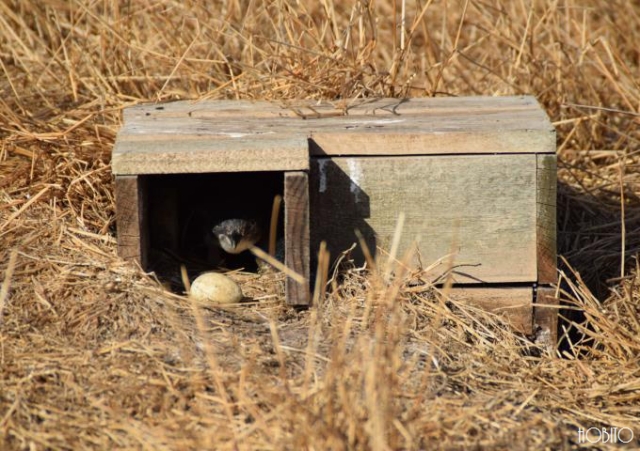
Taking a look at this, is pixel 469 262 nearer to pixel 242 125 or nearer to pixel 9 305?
pixel 242 125

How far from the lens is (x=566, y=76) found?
14.9 ft

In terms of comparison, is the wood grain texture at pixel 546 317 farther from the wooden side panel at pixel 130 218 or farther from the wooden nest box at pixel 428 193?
the wooden side panel at pixel 130 218

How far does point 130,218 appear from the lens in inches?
116

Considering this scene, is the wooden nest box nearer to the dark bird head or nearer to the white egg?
the white egg

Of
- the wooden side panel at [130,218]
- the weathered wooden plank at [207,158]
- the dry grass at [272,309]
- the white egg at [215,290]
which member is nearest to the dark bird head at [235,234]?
the dry grass at [272,309]

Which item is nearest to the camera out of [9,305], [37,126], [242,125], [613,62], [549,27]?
[9,305]

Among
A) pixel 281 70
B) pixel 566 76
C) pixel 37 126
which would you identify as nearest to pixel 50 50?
pixel 37 126

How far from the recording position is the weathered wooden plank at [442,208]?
3117 mm

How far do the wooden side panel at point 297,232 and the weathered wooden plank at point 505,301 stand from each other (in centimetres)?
57

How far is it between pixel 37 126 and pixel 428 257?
1.82 metres

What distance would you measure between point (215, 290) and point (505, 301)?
1029 mm

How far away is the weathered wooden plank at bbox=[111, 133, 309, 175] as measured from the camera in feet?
9.43

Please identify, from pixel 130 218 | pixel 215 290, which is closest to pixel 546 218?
pixel 215 290
